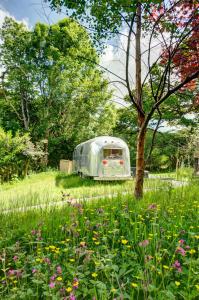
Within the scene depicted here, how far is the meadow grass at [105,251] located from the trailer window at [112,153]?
7644 mm

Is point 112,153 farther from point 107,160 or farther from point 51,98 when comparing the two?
point 51,98

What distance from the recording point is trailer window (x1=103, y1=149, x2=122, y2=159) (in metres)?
12.6

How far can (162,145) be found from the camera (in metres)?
22.0

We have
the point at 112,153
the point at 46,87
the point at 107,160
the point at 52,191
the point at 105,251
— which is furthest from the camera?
the point at 46,87

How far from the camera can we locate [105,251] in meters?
2.78

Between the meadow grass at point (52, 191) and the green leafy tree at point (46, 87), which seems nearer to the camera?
the meadow grass at point (52, 191)

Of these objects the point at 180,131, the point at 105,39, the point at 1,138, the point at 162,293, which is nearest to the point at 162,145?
the point at 180,131

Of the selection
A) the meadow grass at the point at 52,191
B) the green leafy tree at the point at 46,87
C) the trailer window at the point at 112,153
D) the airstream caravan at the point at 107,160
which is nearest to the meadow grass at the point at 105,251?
the meadow grass at the point at 52,191

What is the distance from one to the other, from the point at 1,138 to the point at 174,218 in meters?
12.2

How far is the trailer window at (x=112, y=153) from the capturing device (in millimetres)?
12555

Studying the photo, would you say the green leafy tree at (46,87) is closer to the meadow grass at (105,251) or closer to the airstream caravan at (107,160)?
the airstream caravan at (107,160)

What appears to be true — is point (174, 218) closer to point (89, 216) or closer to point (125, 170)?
point (89, 216)

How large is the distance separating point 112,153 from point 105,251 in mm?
10028

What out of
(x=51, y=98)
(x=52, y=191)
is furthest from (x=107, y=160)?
(x=51, y=98)
